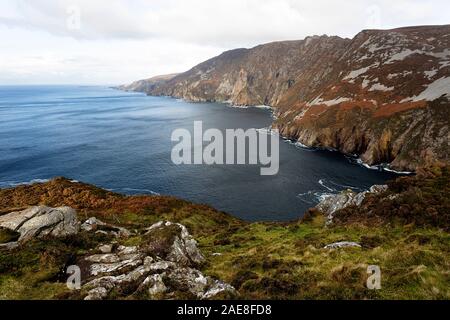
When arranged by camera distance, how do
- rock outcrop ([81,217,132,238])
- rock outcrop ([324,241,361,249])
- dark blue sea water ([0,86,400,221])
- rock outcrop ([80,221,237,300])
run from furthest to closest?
dark blue sea water ([0,86,400,221]), rock outcrop ([81,217,132,238]), rock outcrop ([324,241,361,249]), rock outcrop ([80,221,237,300])

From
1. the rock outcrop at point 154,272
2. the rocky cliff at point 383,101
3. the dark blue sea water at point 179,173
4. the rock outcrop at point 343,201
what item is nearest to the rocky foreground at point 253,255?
the rock outcrop at point 154,272

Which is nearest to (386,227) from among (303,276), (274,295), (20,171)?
(303,276)

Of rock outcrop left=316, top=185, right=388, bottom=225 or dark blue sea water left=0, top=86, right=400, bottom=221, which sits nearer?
rock outcrop left=316, top=185, right=388, bottom=225

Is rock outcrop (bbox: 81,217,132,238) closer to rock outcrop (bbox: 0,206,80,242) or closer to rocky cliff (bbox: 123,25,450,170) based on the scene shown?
rock outcrop (bbox: 0,206,80,242)

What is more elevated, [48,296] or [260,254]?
[48,296]

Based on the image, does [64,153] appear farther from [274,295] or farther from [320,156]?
[274,295]

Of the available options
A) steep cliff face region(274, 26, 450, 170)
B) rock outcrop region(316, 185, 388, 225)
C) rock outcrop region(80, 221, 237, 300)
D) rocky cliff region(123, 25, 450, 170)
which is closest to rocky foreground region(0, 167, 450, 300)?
rock outcrop region(80, 221, 237, 300)

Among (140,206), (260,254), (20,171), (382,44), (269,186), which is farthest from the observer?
(382,44)
